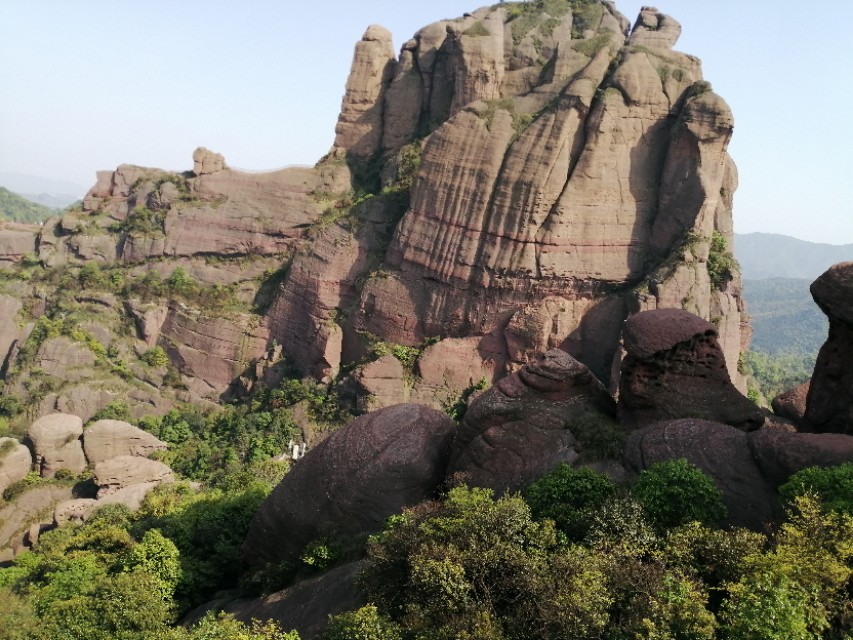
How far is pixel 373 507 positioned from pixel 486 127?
81.9 feet

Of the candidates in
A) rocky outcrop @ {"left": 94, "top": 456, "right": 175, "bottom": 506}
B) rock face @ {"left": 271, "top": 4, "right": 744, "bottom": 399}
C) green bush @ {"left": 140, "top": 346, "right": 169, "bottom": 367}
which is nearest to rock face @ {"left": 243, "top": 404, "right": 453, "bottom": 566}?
rocky outcrop @ {"left": 94, "top": 456, "right": 175, "bottom": 506}

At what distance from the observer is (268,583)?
1788 centimetres

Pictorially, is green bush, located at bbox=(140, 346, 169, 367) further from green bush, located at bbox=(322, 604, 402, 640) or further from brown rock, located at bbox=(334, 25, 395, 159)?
green bush, located at bbox=(322, 604, 402, 640)

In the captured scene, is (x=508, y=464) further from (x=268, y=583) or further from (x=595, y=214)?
(x=595, y=214)

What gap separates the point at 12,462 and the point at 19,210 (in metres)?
122

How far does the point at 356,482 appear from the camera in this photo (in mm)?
18141

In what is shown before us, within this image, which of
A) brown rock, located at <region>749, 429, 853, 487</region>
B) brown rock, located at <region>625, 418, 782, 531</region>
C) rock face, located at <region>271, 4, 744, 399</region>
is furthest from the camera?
rock face, located at <region>271, 4, 744, 399</region>

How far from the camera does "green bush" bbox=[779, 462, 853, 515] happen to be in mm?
12055

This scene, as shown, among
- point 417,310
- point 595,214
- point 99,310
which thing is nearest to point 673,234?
point 595,214

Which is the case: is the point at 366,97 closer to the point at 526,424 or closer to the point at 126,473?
the point at 126,473

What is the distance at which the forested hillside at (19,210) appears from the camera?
128125 millimetres

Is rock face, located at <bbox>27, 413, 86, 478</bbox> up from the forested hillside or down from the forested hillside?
down

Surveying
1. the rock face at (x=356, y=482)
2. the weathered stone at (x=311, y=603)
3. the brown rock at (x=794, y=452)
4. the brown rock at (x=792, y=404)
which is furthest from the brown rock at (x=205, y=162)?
the brown rock at (x=794, y=452)

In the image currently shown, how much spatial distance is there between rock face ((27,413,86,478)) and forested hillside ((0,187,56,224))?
106932 millimetres
